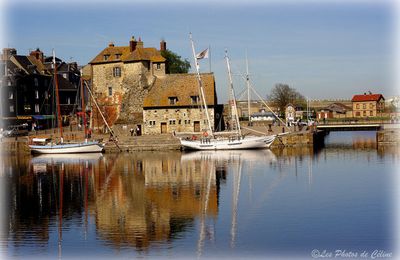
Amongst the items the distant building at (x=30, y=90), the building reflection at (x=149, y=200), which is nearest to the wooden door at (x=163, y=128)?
the distant building at (x=30, y=90)

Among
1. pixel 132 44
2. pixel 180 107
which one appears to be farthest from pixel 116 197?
pixel 132 44

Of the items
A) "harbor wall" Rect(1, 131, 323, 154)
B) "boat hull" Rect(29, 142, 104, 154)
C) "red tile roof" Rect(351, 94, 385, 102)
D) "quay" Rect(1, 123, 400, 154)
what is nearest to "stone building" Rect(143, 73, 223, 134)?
"quay" Rect(1, 123, 400, 154)

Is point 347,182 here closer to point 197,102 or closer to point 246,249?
point 246,249

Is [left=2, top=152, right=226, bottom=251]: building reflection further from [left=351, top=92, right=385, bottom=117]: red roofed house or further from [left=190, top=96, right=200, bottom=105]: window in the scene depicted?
[left=351, top=92, right=385, bottom=117]: red roofed house

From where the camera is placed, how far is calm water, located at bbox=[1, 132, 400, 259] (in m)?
27.2

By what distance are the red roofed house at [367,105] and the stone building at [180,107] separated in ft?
276

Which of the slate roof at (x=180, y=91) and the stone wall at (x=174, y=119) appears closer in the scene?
the stone wall at (x=174, y=119)

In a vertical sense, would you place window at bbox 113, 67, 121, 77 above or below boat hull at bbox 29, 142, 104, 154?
above

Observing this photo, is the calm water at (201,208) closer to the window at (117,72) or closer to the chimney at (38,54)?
the window at (117,72)

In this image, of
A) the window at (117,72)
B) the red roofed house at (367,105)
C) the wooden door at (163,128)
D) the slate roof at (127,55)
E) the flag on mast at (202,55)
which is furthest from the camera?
the red roofed house at (367,105)

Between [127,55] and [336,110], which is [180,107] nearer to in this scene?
[127,55]

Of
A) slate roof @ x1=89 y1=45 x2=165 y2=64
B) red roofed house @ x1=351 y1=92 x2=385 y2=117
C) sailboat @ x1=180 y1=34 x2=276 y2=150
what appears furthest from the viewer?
red roofed house @ x1=351 y1=92 x2=385 y2=117

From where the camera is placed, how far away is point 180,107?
8225 cm

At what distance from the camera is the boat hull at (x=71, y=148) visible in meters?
76.2
